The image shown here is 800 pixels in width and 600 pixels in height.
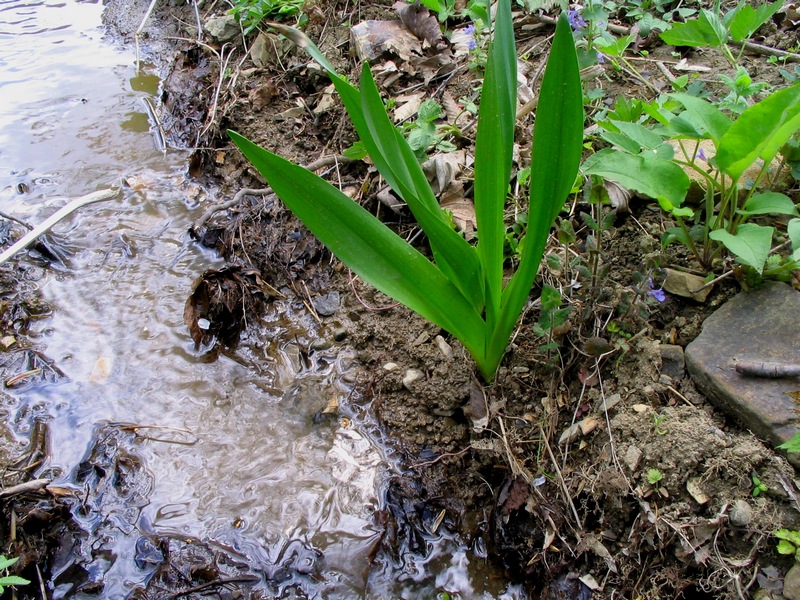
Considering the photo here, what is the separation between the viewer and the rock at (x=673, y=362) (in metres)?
1.32

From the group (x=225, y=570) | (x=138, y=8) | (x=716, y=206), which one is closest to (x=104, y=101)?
(x=138, y=8)

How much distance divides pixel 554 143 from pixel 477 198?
0.24 m

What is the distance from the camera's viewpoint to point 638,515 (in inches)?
47.2

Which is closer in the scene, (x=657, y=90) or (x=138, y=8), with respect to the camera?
(x=657, y=90)

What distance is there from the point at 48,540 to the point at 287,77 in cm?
227

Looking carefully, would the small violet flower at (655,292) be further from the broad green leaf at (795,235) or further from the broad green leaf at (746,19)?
the broad green leaf at (746,19)

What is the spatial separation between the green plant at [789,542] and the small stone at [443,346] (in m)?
0.87

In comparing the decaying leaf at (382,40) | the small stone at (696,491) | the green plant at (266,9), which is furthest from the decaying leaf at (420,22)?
the small stone at (696,491)

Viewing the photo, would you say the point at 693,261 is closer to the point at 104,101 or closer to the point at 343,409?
the point at 343,409

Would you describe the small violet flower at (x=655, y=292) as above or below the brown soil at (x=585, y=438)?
above

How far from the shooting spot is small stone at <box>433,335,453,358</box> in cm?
164

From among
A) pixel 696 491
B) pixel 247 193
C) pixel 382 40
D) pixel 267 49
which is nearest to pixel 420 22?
pixel 382 40

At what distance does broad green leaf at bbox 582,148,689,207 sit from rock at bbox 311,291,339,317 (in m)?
1.06

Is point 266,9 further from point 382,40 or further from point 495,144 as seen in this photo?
point 495,144
